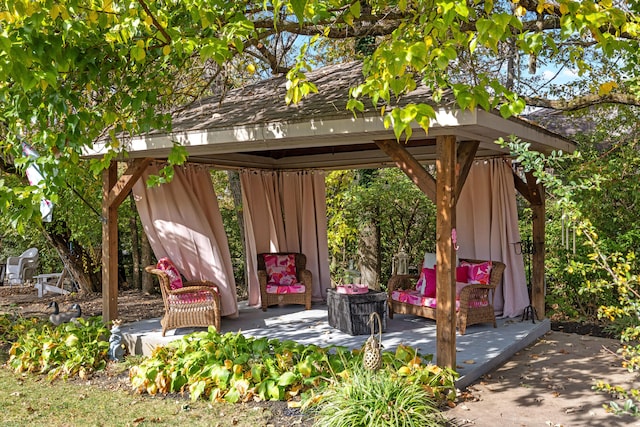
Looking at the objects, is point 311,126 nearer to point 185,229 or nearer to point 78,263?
point 185,229

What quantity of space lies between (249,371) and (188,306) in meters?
1.93

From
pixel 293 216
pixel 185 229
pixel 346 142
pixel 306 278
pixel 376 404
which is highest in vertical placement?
pixel 346 142

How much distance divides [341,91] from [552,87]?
593 cm

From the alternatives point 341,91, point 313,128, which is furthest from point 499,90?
point 341,91

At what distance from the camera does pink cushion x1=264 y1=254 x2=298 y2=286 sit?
881 centimetres

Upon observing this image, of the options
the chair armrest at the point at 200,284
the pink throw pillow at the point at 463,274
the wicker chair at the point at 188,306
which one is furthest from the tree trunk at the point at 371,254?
the wicker chair at the point at 188,306

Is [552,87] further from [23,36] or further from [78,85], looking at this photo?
[23,36]

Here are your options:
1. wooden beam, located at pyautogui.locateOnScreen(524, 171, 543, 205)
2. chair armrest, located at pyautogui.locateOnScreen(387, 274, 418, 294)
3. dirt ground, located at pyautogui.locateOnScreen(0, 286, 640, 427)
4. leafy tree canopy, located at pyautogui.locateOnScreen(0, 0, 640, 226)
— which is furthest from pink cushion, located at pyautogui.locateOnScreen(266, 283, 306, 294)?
leafy tree canopy, located at pyautogui.locateOnScreen(0, 0, 640, 226)

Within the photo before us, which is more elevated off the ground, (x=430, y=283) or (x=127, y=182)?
(x=127, y=182)

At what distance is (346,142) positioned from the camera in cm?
583

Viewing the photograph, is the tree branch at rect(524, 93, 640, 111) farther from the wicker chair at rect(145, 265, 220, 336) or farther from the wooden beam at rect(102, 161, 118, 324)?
the wooden beam at rect(102, 161, 118, 324)

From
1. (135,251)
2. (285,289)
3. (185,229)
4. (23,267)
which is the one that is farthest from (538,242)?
(23,267)

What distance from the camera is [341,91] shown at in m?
6.07

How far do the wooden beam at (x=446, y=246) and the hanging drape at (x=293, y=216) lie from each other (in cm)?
424
